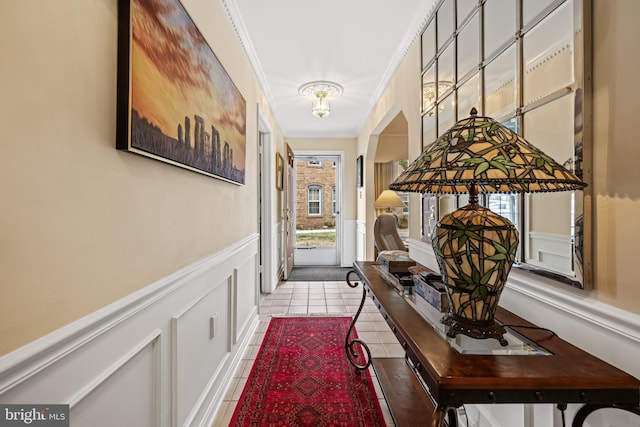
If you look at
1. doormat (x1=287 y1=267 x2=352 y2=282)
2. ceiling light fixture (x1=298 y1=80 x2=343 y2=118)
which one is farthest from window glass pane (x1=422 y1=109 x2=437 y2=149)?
doormat (x1=287 y1=267 x2=352 y2=282)

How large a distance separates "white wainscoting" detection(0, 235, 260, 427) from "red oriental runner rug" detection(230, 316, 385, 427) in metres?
0.23

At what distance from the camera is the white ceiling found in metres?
2.06

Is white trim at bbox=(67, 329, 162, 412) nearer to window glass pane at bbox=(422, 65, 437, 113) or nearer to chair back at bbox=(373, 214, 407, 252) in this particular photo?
window glass pane at bbox=(422, 65, 437, 113)

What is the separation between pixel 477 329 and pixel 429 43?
197 cm

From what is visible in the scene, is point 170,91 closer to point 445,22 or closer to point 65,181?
point 65,181

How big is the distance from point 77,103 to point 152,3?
1.76ft

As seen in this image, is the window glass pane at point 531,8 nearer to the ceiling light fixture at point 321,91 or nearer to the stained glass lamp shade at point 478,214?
→ the stained glass lamp shade at point 478,214

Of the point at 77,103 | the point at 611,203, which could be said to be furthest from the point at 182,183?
the point at 611,203

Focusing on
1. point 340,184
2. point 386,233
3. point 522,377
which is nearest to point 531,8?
point 522,377

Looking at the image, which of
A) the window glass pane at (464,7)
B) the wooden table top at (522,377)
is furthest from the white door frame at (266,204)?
the wooden table top at (522,377)

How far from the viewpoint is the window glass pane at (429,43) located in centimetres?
198

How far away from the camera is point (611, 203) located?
82 centimetres

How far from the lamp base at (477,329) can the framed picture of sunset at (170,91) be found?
1.10 metres

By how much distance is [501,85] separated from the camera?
4.20ft
